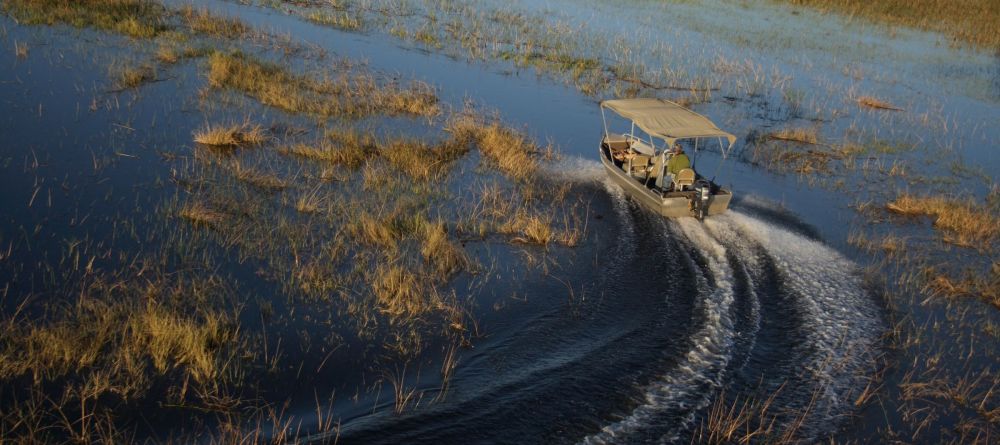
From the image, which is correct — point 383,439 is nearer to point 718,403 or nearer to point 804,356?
point 718,403

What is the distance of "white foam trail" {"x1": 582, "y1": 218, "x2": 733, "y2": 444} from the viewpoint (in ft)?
32.4

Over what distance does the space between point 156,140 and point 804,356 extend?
50.8 feet

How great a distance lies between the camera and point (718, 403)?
1052 centimetres

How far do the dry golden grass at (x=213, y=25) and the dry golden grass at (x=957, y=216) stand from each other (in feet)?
79.5

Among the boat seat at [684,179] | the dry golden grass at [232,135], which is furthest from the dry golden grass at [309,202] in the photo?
the boat seat at [684,179]

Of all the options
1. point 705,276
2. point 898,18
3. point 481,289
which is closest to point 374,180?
point 481,289

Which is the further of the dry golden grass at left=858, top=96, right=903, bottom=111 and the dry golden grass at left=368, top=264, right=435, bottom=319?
the dry golden grass at left=858, top=96, right=903, bottom=111

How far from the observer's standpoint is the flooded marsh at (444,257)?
9.90m

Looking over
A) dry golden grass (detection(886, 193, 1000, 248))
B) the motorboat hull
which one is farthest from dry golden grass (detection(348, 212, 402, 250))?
dry golden grass (detection(886, 193, 1000, 248))

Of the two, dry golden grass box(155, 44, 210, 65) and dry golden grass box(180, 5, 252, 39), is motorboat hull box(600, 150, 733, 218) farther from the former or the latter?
dry golden grass box(180, 5, 252, 39)

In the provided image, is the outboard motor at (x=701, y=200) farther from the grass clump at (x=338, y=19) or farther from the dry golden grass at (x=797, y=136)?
the grass clump at (x=338, y=19)

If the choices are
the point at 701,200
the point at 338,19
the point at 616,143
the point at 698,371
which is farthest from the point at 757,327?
the point at 338,19

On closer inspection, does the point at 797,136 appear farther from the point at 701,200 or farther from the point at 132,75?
the point at 132,75

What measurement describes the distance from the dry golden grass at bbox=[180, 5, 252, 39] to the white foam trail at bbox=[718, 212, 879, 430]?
21.0 meters
